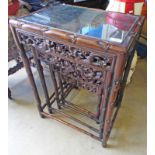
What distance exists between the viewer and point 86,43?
86 cm

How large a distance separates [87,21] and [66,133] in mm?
860

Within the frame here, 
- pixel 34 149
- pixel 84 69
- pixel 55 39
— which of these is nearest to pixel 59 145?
pixel 34 149

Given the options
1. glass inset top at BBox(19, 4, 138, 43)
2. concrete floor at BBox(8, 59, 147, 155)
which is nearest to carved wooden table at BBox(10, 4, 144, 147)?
glass inset top at BBox(19, 4, 138, 43)

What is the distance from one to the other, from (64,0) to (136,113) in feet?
4.58

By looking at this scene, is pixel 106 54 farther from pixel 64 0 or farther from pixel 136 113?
pixel 64 0

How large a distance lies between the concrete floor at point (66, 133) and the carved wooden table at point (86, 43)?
0.16m

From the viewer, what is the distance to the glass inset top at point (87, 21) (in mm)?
949

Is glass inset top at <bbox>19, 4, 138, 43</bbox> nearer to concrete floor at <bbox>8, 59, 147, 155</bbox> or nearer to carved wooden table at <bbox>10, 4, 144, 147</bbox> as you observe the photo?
carved wooden table at <bbox>10, 4, 144, 147</bbox>

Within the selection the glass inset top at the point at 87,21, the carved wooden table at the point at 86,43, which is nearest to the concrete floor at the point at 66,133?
the carved wooden table at the point at 86,43

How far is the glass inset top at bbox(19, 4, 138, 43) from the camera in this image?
0.95m

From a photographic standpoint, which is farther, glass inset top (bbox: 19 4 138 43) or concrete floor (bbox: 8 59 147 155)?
concrete floor (bbox: 8 59 147 155)

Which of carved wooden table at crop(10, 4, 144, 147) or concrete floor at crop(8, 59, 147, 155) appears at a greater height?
carved wooden table at crop(10, 4, 144, 147)

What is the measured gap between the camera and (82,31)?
3.18ft

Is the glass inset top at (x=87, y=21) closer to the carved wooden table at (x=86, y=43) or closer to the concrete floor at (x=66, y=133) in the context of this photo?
the carved wooden table at (x=86, y=43)
